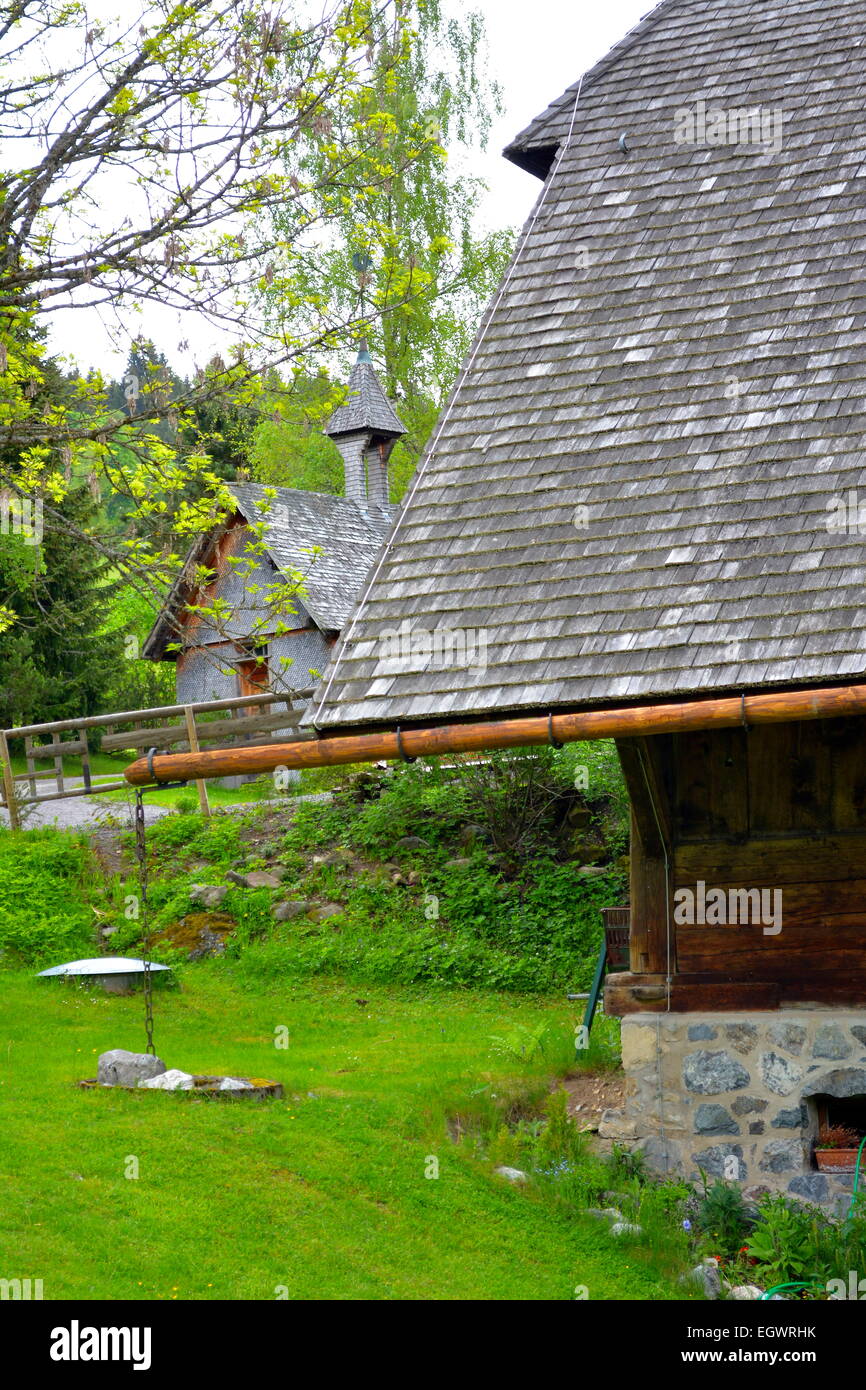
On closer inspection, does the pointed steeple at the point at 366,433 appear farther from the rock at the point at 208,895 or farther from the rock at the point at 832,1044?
the rock at the point at 832,1044

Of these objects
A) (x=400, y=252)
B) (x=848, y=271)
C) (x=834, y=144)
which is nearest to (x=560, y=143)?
(x=834, y=144)

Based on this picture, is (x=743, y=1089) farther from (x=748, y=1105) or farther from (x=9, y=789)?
(x=9, y=789)

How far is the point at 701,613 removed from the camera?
6.39m

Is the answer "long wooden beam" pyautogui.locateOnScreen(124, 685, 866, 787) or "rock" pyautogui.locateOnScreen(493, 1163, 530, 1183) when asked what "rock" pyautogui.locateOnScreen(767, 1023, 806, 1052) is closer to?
"rock" pyautogui.locateOnScreen(493, 1163, 530, 1183)

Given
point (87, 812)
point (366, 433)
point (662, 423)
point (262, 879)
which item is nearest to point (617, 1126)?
point (662, 423)

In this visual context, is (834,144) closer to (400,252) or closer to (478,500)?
(478,500)

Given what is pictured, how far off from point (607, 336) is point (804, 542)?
2.24 meters

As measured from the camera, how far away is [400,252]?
2491 centimetres

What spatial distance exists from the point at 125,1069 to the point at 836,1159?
13.4 feet

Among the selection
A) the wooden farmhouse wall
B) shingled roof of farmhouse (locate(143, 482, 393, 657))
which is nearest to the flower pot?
the wooden farmhouse wall

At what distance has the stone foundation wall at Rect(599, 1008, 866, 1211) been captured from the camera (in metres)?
6.70

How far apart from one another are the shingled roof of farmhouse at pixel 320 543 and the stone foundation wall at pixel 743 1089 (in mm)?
15586

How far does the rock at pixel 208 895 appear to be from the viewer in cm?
1378

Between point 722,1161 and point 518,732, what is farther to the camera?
point 722,1161
